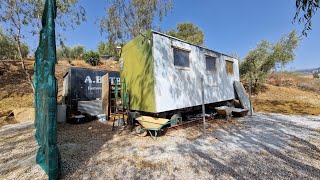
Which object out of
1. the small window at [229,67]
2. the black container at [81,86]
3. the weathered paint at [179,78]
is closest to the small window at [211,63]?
the weathered paint at [179,78]

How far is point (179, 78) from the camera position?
22.5 ft

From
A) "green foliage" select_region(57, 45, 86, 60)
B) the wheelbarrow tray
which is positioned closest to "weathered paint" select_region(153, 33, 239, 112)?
the wheelbarrow tray

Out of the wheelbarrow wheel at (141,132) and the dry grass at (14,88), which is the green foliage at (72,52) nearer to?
the dry grass at (14,88)

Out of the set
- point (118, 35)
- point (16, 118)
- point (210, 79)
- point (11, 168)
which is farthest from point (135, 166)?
point (118, 35)

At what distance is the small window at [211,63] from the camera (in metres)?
8.70

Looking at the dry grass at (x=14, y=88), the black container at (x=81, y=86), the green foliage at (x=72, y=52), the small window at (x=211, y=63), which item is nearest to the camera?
the small window at (x=211, y=63)

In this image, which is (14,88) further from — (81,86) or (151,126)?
(151,126)

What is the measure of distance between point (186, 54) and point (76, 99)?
672 centimetres

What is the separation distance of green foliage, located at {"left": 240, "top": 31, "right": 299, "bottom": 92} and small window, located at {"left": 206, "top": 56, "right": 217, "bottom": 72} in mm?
10059

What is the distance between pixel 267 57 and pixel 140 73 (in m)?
16.4

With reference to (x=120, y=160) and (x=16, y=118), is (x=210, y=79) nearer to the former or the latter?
(x=120, y=160)

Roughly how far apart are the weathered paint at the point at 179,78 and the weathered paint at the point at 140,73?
0.28 m

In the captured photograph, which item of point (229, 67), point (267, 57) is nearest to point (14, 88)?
point (229, 67)

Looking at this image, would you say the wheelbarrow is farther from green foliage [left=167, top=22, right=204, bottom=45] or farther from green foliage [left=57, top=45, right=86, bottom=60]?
green foliage [left=57, top=45, right=86, bottom=60]
